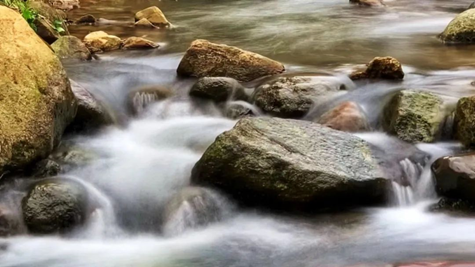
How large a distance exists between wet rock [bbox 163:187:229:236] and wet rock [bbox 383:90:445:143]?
200 centimetres

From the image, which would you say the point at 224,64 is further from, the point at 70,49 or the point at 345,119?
the point at 70,49

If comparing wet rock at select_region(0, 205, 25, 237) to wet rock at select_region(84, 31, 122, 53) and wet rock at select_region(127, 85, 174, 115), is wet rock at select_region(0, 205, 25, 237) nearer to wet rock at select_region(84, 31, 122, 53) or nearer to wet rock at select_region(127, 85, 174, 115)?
wet rock at select_region(127, 85, 174, 115)

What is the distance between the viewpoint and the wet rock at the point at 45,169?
479cm

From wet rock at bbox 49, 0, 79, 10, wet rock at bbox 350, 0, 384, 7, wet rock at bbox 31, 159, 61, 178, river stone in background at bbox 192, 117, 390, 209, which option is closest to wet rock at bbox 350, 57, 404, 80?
river stone in background at bbox 192, 117, 390, 209

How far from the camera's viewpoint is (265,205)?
15.0ft

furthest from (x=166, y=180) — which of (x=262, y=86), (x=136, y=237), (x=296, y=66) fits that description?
(x=296, y=66)

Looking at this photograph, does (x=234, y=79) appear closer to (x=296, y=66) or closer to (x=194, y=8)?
(x=296, y=66)

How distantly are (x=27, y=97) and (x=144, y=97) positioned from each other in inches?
83.9

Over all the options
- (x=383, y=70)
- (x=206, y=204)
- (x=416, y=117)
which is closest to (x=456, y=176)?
(x=416, y=117)

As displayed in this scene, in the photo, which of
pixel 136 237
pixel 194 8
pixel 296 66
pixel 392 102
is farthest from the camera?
pixel 194 8

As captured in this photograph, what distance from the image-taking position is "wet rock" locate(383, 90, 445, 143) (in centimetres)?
530

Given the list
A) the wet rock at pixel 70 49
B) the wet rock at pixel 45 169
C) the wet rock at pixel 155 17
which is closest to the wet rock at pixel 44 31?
the wet rock at pixel 70 49

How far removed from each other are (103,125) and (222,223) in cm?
218

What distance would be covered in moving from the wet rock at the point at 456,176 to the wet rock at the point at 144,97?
11.7 ft
